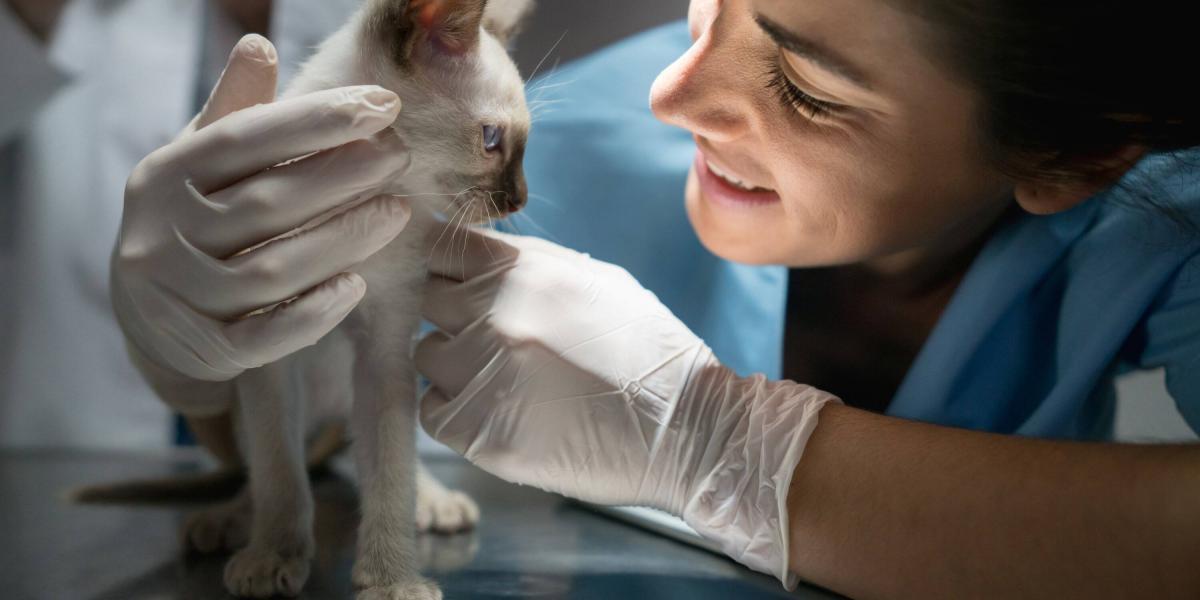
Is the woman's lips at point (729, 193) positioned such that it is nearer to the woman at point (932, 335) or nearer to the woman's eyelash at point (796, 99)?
the woman at point (932, 335)

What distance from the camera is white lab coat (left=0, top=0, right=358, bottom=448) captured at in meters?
1.85

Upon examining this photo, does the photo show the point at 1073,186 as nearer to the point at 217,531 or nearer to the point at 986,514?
the point at 986,514

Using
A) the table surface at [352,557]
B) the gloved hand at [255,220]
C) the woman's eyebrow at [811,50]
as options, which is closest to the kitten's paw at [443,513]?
the table surface at [352,557]

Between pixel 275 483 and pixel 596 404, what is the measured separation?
39 centimetres

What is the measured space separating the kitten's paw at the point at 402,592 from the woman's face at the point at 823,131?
0.64 meters

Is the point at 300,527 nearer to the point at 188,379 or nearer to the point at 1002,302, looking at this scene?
the point at 188,379

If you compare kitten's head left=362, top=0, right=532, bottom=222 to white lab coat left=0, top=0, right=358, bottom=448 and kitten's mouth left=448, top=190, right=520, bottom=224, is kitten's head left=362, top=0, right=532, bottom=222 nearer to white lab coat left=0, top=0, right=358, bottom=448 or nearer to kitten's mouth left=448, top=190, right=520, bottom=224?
kitten's mouth left=448, top=190, right=520, bottom=224

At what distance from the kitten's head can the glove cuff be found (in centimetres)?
38

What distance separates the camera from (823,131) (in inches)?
42.8

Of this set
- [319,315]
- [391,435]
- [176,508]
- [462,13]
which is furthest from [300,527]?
[462,13]

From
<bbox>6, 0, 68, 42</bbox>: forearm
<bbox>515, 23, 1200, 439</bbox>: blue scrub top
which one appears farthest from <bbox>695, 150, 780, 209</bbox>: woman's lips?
<bbox>6, 0, 68, 42</bbox>: forearm

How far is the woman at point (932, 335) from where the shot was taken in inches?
34.1

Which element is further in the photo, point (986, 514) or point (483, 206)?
point (483, 206)

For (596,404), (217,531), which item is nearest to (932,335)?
(596,404)
